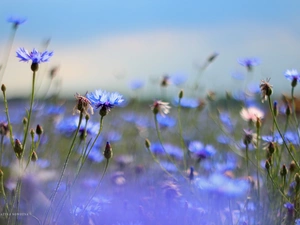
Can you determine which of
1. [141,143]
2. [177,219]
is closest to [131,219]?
[177,219]

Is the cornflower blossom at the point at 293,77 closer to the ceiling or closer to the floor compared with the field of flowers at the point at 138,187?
closer to the ceiling

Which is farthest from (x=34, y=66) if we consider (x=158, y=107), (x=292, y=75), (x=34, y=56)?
(x=292, y=75)

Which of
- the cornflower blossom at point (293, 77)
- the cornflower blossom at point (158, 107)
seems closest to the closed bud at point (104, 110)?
the cornflower blossom at point (158, 107)

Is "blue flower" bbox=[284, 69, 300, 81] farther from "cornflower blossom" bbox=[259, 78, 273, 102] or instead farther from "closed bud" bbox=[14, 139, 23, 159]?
"closed bud" bbox=[14, 139, 23, 159]

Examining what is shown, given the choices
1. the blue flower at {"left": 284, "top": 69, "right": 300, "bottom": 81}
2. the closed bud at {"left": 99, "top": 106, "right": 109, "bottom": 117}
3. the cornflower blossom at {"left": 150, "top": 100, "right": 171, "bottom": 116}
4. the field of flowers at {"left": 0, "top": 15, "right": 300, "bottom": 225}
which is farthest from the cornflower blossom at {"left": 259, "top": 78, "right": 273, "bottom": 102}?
the closed bud at {"left": 99, "top": 106, "right": 109, "bottom": 117}

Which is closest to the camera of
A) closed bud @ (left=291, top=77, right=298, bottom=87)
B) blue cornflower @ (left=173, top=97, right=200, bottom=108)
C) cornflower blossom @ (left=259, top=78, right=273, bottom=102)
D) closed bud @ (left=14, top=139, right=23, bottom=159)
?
closed bud @ (left=14, top=139, right=23, bottom=159)

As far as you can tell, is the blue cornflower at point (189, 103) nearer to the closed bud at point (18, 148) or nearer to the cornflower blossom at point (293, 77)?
the cornflower blossom at point (293, 77)
